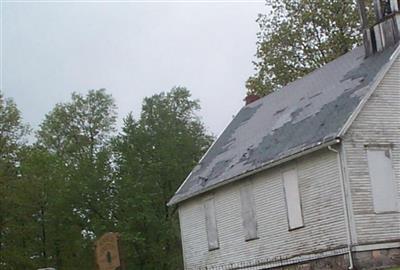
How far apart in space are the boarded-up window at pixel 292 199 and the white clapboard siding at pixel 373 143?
246cm

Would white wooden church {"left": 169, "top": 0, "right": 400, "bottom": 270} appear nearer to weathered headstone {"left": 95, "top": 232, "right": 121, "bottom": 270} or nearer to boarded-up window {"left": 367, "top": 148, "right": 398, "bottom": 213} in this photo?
boarded-up window {"left": 367, "top": 148, "right": 398, "bottom": 213}

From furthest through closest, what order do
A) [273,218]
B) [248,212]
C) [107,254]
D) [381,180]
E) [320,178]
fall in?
[248,212] → [273,218] → [320,178] → [381,180] → [107,254]

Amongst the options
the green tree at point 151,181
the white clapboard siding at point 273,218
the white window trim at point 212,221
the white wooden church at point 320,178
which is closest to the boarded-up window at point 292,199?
the white wooden church at point 320,178

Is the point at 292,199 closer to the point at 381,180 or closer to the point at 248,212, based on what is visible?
the point at 248,212

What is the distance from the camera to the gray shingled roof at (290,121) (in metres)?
26.0

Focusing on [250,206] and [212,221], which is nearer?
[250,206]

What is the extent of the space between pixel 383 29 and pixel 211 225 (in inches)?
400

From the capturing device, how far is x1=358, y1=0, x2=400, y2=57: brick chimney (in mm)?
27281

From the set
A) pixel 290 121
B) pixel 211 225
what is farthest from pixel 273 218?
pixel 211 225

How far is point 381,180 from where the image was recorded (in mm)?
25203

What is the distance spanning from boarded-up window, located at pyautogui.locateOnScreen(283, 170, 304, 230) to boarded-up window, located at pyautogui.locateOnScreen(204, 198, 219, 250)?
17.0ft

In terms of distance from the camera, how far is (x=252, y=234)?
29.2m

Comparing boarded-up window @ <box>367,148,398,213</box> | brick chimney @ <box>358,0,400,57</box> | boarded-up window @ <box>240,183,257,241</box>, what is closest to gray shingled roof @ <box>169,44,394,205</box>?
brick chimney @ <box>358,0,400,57</box>

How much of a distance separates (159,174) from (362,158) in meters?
25.4
